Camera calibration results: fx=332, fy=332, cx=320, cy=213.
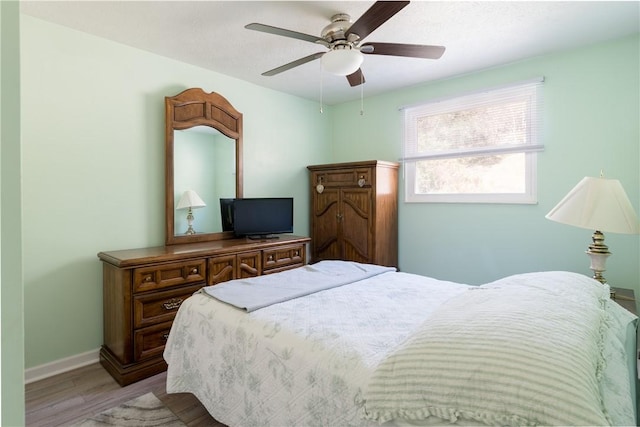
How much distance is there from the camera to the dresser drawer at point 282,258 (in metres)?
3.10

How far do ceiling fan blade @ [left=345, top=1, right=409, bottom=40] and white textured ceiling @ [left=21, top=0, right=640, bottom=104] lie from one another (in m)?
0.26

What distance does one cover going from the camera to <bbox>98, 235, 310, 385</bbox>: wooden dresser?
2273 mm

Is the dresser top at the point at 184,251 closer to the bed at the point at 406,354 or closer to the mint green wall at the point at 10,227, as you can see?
the bed at the point at 406,354

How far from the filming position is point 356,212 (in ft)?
11.8

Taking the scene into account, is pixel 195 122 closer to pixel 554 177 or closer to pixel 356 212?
pixel 356 212

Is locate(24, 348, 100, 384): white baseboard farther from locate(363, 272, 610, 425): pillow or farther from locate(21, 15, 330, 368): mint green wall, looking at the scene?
locate(363, 272, 610, 425): pillow

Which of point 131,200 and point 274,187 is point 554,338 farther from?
point 274,187

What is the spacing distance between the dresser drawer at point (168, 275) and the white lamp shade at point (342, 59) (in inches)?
68.1

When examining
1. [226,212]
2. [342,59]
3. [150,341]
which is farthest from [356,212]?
[150,341]

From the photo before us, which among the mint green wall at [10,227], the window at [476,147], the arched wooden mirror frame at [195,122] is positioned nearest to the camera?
the mint green wall at [10,227]

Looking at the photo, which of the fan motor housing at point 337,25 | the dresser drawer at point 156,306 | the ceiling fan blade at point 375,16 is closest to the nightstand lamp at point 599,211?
the ceiling fan blade at point 375,16

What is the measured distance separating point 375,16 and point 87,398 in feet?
Result: 9.36

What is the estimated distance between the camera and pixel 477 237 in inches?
129

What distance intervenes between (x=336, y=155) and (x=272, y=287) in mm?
2885
